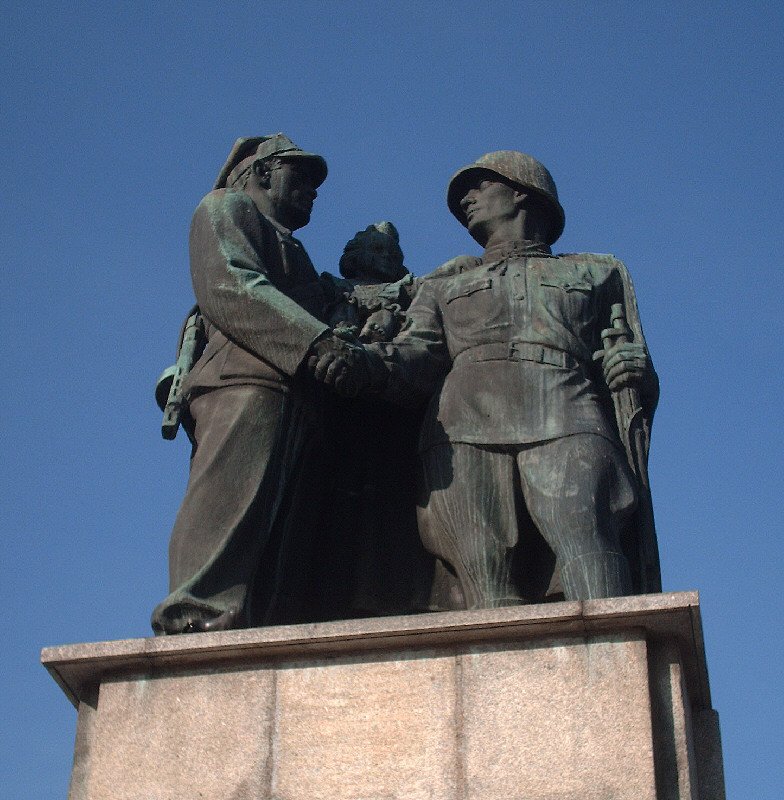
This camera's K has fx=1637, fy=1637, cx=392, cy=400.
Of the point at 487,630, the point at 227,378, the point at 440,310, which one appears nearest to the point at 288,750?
the point at 487,630

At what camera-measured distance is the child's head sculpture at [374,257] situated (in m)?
10.8

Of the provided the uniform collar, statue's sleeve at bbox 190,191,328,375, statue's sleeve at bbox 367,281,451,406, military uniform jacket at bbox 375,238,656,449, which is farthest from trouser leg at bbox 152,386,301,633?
the uniform collar

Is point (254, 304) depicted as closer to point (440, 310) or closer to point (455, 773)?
point (440, 310)

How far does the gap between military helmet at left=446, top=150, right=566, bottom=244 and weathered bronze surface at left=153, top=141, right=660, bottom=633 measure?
14mm

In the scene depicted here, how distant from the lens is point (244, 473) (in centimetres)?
888

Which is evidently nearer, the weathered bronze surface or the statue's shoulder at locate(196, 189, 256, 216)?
the weathered bronze surface

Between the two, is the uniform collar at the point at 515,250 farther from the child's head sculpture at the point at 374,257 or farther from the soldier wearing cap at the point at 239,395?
the soldier wearing cap at the point at 239,395

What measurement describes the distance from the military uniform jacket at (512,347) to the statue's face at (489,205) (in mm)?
236

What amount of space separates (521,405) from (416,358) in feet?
2.49

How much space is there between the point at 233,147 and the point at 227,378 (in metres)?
1.90

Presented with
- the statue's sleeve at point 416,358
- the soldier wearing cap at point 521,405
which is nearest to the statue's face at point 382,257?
the soldier wearing cap at point 521,405

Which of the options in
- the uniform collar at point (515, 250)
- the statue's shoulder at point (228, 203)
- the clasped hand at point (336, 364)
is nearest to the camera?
the clasped hand at point (336, 364)

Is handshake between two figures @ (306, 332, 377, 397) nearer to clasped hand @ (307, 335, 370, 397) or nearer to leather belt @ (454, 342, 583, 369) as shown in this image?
clasped hand @ (307, 335, 370, 397)

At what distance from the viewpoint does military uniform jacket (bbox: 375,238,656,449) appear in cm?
910
